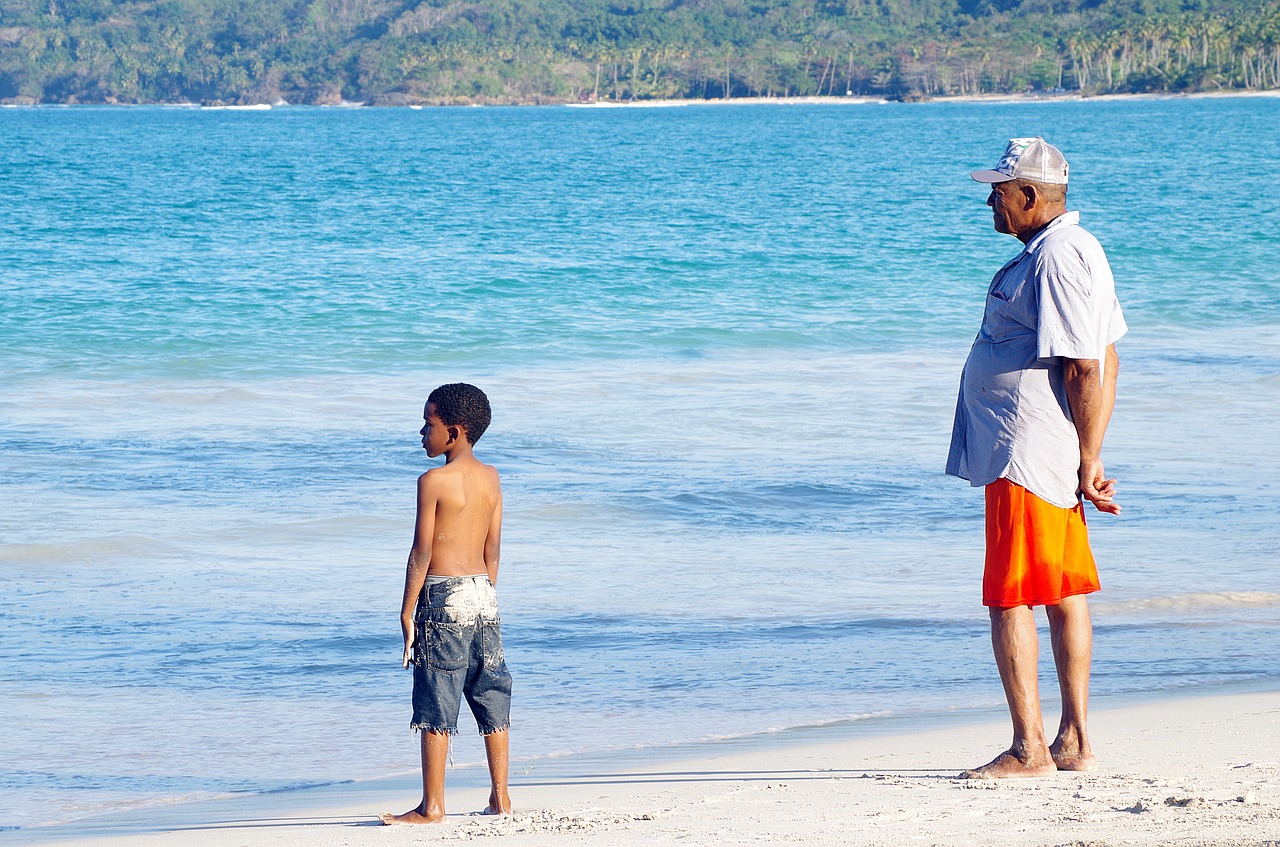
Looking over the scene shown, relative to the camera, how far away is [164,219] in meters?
35.9

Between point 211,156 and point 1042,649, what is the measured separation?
69811mm

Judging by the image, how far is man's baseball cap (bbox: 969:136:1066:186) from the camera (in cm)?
396

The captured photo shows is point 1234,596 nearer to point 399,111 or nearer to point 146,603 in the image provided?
point 146,603

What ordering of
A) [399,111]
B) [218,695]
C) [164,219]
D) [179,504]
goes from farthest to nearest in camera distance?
[399,111] → [164,219] → [179,504] → [218,695]

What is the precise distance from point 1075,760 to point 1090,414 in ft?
2.88

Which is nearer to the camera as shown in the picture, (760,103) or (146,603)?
(146,603)

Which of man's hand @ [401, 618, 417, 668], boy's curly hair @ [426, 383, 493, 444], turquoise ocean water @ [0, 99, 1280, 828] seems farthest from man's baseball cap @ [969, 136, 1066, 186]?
turquoise ocean water @ [0, 99, 1280, 828]

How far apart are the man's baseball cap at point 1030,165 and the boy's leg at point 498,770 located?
1.81 metres

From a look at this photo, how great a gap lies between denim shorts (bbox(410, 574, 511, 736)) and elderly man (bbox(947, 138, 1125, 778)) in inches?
48.2

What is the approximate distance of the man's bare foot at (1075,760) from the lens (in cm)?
Answer: 402

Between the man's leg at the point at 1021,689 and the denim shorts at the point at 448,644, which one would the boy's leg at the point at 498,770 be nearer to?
the denim shorts at the point at 448,644

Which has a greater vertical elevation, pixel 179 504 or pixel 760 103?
pixel 760 103

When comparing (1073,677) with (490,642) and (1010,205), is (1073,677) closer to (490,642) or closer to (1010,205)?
(1010,205)

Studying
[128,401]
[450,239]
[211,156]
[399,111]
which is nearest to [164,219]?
[450,239]
